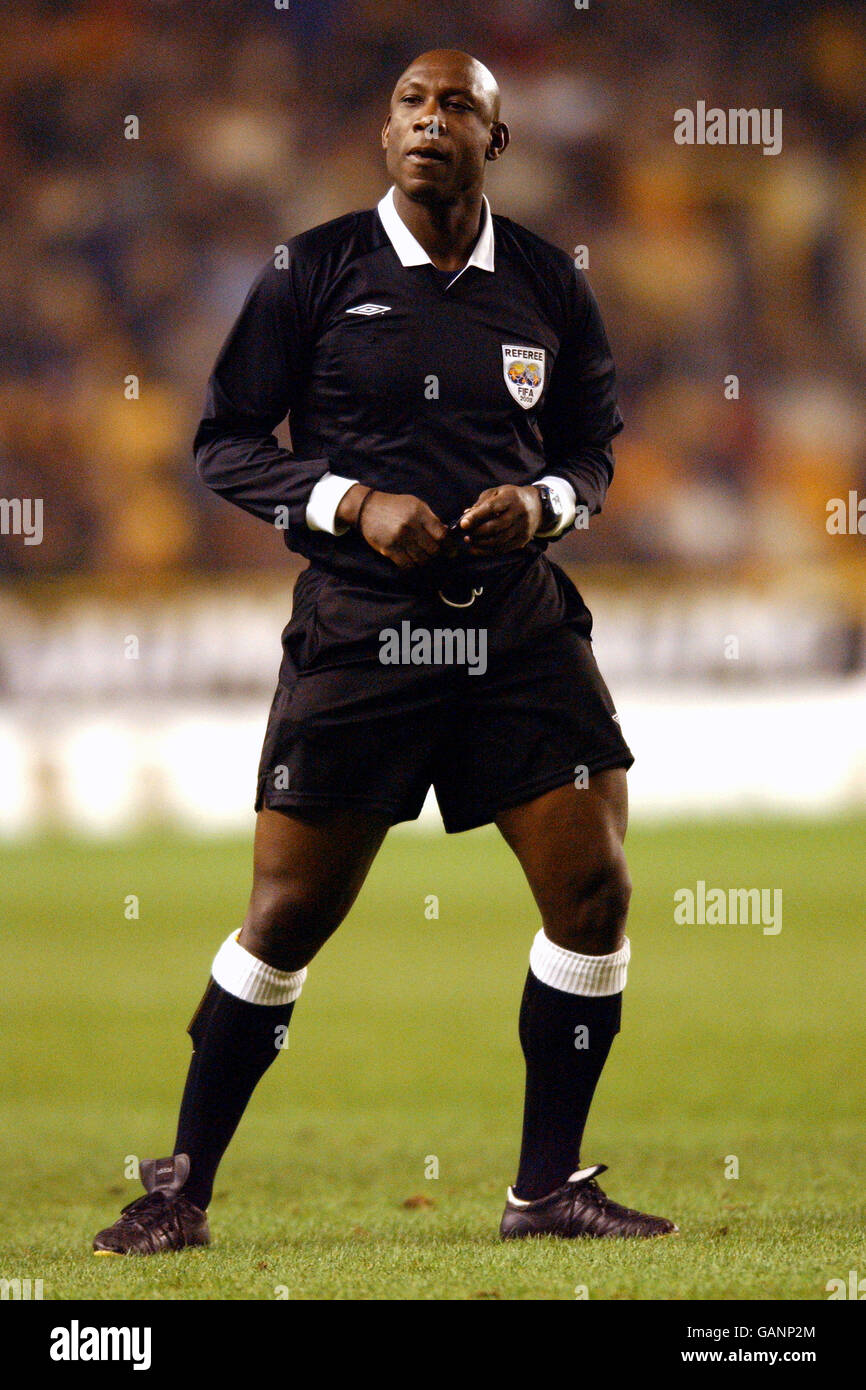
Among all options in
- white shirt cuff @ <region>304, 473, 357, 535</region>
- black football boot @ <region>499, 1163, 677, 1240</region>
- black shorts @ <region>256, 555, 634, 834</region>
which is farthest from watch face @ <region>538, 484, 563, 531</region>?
black football boot @ <region>499, 1163, 677, 1240</region>

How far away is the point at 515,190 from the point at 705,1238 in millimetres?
11463

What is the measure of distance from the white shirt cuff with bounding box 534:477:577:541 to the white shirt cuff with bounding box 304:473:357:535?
31cm

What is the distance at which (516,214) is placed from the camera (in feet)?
42.6

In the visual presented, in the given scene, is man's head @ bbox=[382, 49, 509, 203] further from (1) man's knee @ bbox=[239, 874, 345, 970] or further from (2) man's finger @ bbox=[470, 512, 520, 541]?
(1) man's knee @ bbox=[239, 874, 345, 970]

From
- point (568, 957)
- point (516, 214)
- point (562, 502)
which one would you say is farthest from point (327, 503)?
point (516, 214)

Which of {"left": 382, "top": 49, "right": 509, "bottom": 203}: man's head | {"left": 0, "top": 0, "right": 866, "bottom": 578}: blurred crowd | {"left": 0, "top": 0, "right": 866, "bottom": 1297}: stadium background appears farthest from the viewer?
{"left": 0, "top": 0, "right": 866, "bottom": 578}: blurred crowd

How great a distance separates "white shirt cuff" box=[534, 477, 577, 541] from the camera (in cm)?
266

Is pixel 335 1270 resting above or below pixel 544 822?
below

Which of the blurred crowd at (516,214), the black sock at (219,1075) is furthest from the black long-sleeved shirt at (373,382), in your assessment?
the blurred crowd at (516,214)

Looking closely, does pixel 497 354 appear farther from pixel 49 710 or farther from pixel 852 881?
pixel 49 710

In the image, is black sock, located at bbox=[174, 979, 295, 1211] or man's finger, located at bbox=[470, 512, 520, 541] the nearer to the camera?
man's finger, located at bbox=[470, 512, 520, 541]

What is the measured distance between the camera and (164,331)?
12617 mm

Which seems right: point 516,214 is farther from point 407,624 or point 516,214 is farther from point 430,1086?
point 407,624
